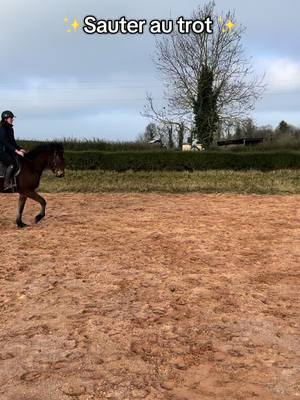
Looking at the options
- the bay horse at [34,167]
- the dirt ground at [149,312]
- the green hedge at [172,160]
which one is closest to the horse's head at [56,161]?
the bay horse at [34,167]

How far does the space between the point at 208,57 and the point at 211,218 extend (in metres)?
21.4

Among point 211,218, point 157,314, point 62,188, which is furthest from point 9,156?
point 62,188

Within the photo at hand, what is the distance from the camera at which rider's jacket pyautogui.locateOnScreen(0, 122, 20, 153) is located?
9.33 metres

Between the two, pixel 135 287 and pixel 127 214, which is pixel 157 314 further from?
pixel 127 214

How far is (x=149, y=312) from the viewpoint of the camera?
4.94 meters

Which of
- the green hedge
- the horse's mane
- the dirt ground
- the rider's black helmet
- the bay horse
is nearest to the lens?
the dirt ground

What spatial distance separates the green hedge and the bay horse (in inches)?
460

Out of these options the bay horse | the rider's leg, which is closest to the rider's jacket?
the rider's leg

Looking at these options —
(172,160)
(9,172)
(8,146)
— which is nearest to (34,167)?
(9,172)

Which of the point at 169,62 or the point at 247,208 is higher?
the point at 169,62

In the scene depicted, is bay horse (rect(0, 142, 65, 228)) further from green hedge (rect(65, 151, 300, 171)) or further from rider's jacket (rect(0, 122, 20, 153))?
green hedge (rect(65, 151, 300, 171))

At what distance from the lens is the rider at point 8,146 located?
9.32m

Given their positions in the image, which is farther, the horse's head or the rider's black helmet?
the horse's head

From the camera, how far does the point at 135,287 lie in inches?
229
